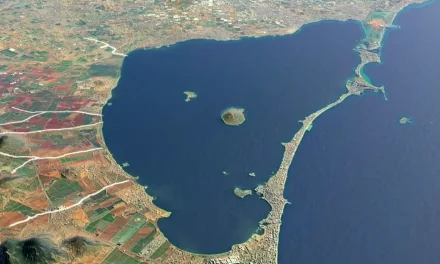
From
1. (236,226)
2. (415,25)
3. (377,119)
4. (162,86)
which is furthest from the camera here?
(415,25)

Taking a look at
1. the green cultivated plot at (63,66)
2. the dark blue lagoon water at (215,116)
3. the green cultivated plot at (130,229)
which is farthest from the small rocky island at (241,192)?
the green cultivated plot at (63,66)

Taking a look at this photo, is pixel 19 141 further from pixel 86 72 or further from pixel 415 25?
pixel 415 25

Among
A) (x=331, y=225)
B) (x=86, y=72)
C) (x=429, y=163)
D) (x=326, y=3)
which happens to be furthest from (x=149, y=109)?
(x=326, y=3)

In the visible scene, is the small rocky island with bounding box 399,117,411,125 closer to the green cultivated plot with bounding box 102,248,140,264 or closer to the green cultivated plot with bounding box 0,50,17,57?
the green cultivated plot with bounding box 102,248,140,264

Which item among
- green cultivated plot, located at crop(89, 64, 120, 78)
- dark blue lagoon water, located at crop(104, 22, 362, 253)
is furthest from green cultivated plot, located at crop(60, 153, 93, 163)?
green cultivated plot, located at crop(89, 64, 120, 78)

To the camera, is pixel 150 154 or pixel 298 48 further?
pixel 298 48

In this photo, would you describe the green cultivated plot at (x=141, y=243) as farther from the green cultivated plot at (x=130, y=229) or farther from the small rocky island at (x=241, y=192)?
the small rocky island at (x=241, y=192)
